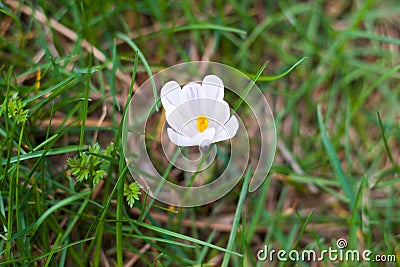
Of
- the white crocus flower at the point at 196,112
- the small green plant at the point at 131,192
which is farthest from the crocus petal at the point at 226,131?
the small green plant at the point at 131,192

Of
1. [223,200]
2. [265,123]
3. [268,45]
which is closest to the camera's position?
[223,200]

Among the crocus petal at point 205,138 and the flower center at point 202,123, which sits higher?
the flower center at point 202,123

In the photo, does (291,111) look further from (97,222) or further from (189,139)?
(97,222)

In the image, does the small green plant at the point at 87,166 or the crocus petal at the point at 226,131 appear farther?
the crocus petal at the point at 226,131

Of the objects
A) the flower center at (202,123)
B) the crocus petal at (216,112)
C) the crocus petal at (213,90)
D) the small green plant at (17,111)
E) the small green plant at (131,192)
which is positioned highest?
the crocus petal at (213,90)

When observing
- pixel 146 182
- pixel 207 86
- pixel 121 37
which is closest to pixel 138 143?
pixel 146 182

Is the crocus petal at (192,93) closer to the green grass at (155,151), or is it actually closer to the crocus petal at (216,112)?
the crocus petal at (216,112)

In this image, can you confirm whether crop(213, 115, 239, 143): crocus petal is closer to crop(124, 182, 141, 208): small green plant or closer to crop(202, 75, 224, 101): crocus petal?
crop(202, 75, 224, 101): crocus petal
